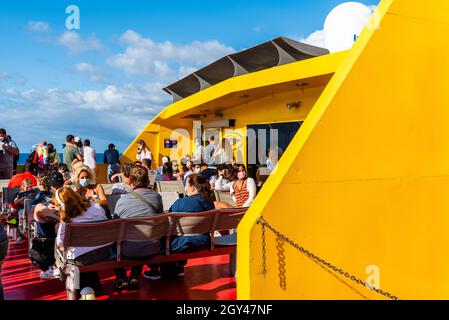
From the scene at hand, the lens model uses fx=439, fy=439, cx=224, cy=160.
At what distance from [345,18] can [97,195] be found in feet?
32.3

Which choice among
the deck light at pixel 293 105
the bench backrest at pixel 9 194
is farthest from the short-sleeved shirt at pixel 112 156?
the bench backrest at pixel 9 194

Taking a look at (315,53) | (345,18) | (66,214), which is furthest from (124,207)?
(345,18)

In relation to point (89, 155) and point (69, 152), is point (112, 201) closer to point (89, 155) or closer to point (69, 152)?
point (69, 152)

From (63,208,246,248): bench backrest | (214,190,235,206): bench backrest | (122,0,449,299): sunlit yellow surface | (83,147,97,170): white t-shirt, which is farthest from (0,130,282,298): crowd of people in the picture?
(83,147,97,170): white t-shirt

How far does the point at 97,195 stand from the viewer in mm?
6363

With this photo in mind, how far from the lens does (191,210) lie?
5.27m

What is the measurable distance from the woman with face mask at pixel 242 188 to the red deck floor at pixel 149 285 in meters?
1.59

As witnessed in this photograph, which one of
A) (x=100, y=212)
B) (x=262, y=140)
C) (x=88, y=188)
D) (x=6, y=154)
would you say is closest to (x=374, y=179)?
(x=100, y=212)

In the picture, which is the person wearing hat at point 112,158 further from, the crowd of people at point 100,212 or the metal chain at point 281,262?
A: the metal chain at point 281,262

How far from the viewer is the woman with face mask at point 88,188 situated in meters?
6.13

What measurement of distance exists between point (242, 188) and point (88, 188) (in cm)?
267

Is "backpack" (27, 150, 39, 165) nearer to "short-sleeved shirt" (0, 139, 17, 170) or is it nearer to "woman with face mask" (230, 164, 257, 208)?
"short-sleeved shirt" (0, 139, 17, 170)
